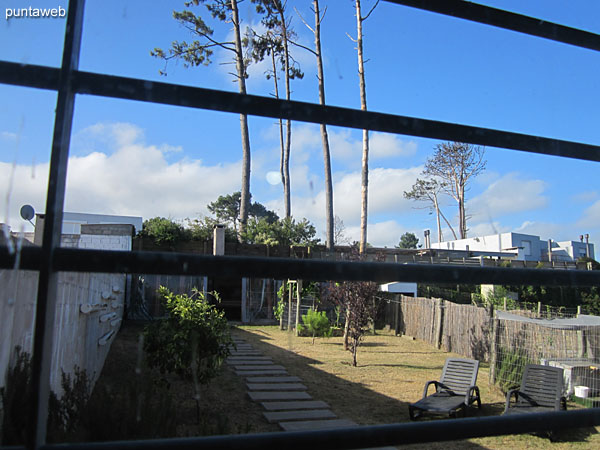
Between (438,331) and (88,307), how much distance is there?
33.2ft

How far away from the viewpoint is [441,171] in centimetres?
3039

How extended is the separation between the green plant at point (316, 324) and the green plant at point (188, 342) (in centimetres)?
797

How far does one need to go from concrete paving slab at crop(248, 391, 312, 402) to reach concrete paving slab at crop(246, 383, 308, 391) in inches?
10.2

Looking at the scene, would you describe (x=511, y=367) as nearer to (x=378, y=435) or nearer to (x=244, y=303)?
(x=378, y=435)

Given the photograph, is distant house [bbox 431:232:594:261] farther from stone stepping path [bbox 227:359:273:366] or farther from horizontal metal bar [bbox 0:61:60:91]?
horizontal metal bar [bbox 0:61:60:91]

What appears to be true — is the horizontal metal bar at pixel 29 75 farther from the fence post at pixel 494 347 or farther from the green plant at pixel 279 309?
the green plant at pixel 279 309

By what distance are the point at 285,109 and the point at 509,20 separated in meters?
0.53

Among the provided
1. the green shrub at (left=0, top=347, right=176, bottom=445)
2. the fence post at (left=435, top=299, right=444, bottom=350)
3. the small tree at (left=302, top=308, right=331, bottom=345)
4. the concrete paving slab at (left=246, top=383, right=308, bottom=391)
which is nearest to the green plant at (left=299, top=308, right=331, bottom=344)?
the small tree at (left=302, top=308, right=331, bottom=345)

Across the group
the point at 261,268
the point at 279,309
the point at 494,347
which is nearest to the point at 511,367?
the point at 494,347

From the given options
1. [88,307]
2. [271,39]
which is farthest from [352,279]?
[271,39]

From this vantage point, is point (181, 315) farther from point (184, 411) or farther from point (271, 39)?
point (271, 39)

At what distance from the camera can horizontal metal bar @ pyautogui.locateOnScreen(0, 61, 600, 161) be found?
27.1 inches

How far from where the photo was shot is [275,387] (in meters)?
7.71

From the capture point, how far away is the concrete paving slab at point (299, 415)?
6.06 m
